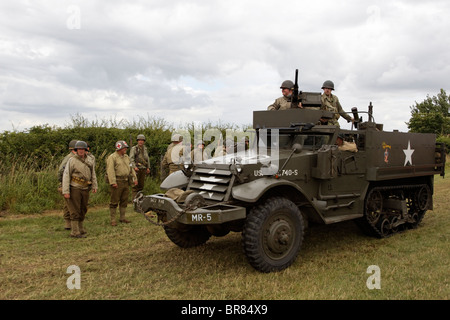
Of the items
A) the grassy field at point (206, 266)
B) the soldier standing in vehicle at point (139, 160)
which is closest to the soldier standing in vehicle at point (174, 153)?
the soldier standing in vehicle at point (139, 160)

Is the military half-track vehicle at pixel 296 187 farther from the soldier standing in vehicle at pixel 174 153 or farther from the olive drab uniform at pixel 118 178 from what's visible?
the soldier standing in vehicle at pixel 174 153

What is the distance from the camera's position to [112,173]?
841 centimetres

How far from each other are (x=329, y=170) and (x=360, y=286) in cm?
184

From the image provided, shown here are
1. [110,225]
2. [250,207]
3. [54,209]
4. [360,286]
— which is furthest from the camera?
[54,209]

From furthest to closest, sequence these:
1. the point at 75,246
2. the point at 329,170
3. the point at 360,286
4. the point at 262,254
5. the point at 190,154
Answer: the point at 190,154
the point at 75,246
the point at 329,170
the point at 262,254
the point at 360,286

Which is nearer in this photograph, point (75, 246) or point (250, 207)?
point (250, 207)

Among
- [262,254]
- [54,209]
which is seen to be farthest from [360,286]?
[54,209]

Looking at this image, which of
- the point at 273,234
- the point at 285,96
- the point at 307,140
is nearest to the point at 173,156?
the point at 285,96

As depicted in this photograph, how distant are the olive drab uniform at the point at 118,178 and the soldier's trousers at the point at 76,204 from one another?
2.97 ft

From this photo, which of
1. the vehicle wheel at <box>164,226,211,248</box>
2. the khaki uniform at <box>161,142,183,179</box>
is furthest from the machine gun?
the khaki uniform at <box>161,142,183,179</box>

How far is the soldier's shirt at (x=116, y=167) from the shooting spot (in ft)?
27.6

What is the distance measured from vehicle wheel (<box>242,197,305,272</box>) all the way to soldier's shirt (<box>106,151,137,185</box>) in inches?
160

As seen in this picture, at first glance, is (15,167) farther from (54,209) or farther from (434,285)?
(434,285)

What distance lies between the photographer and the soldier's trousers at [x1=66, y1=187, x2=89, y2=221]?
7.41m
